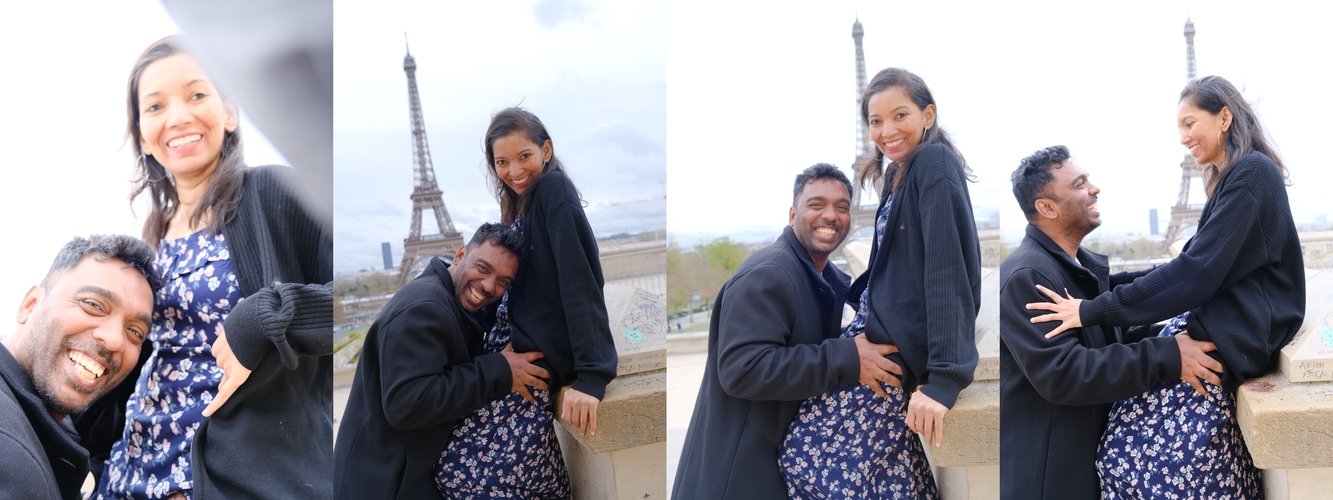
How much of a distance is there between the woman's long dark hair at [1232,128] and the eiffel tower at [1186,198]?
1.3 inches

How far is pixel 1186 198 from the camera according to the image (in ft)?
8.38

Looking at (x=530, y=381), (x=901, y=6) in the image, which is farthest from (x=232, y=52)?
(x=901, y=6)

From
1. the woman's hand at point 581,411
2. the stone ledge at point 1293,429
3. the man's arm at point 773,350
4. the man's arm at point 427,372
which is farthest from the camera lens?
the woman's hand at point 581,411

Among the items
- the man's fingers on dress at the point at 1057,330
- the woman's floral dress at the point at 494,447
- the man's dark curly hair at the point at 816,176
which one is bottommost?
the woman's floral dress at the point at 494,447

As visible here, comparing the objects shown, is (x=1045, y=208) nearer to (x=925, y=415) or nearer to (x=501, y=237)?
(x=925, y=415)

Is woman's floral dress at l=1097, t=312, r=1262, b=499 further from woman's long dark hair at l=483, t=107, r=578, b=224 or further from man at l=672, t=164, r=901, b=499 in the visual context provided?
woman's long dark hair at l=483, t=107, r=578, b=224

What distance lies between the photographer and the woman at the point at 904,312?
241 centimetres

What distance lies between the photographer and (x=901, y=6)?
99.2 inches

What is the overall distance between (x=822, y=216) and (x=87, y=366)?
8.03 feet

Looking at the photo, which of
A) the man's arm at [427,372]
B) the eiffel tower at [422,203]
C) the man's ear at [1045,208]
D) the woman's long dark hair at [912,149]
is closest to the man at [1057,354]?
the man's ear at [1045,208]

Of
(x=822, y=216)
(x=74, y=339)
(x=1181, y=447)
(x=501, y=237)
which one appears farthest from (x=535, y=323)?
(x=1181, y=447)

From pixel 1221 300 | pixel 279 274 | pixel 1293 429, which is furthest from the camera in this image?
pixel 279 274

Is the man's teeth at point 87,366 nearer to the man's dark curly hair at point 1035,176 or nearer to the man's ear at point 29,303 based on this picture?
the man's ear at point 29,303

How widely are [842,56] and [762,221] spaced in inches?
→ 22.5
